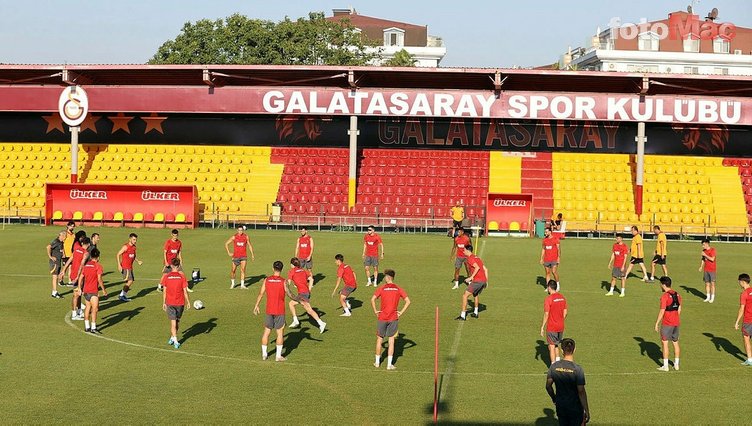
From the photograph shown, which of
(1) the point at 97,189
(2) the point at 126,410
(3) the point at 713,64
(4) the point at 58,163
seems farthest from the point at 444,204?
(3) the point at 713,64

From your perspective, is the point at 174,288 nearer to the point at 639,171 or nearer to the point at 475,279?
the point at 475,279

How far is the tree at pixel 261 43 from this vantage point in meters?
84.1

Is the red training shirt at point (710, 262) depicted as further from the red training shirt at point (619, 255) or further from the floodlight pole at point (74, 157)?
the floodlight pole at point (74, 157)

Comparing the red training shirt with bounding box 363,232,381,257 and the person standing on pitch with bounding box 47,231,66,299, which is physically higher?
the red training shirt with bounding box 363,232,381,257

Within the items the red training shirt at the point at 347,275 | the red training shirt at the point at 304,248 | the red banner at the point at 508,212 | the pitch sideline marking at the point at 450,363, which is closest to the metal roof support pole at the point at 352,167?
the red banner at the point at 508,212

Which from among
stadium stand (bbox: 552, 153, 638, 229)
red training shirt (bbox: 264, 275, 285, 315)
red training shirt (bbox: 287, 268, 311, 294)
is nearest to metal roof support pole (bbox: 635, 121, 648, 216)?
stadium stand (bbox: 552, 153, 638, 229)

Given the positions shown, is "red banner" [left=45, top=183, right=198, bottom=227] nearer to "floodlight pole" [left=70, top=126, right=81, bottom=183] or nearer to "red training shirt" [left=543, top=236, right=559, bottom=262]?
"floodlight pole" [left=70, top=126, right=81, bottom=183]

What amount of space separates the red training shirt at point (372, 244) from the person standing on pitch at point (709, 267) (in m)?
10.0

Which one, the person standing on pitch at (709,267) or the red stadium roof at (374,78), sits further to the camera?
the red stadium roof at (374,78)

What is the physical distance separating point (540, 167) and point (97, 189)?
25.7m

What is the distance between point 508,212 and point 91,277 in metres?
29.3

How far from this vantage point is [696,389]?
1719 centimetres

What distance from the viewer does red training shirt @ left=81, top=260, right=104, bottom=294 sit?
2125 centimetres

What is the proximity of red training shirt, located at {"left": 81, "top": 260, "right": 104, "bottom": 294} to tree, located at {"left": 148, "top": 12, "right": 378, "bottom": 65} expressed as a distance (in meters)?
63.9
